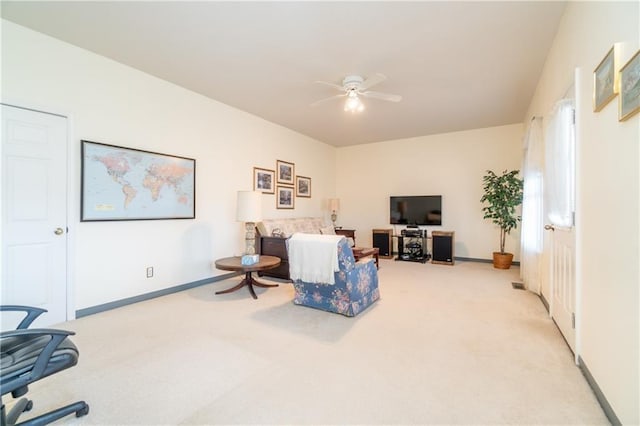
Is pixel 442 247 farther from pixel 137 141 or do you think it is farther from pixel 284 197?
pixel 137 141

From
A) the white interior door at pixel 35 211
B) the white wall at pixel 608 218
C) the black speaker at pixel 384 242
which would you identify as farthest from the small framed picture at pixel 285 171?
the white wall at pixel 608 218

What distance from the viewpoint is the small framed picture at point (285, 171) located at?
221 inches

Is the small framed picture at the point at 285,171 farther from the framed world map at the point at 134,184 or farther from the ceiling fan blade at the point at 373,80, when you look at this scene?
the ceiling fan blade at the point at 373,80

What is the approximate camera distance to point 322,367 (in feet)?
6.71

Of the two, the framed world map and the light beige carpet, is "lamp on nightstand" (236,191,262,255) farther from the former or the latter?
the light beige carpet

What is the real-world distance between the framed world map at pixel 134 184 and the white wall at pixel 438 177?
4.27 m

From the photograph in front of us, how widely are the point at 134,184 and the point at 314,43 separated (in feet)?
8.34

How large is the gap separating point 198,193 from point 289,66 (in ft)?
7.02

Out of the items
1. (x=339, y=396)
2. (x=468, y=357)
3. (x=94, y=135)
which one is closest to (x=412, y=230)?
(x=468, y=357)

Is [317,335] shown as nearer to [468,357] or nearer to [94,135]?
[468,357]

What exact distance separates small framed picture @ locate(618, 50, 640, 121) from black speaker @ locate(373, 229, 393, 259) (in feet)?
16.9

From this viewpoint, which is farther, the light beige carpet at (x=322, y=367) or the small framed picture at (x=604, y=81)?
the light beige carpet at (x=322, y=367)

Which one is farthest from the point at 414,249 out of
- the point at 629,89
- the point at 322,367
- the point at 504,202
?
the point at 629,89

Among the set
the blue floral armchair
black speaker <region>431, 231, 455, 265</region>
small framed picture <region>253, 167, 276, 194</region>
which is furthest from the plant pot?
small framed picture <region>253, 167, 276, 194</region>
